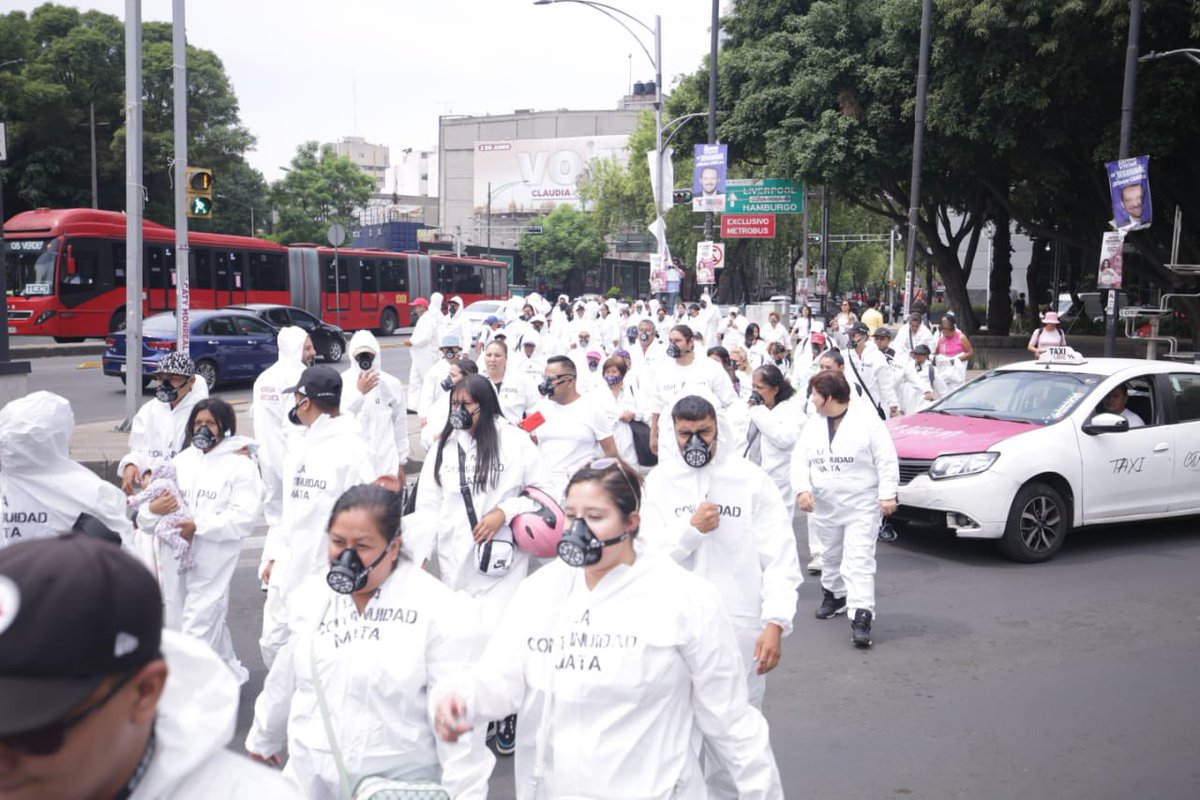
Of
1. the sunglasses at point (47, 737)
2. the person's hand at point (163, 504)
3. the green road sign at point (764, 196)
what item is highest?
the green road sign at point (764, 196)

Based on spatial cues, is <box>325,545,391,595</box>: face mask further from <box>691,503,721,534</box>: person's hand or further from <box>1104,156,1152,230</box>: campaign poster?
<box>1104,156,1152,230</box>: campaign poster

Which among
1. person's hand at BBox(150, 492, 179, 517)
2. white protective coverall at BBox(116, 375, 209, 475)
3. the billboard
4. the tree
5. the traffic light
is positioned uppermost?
the billboard

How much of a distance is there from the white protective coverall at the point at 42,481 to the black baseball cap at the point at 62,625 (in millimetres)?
3495

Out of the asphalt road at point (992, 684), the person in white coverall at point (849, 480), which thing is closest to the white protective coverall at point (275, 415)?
the asphalt road at point (992, 684)

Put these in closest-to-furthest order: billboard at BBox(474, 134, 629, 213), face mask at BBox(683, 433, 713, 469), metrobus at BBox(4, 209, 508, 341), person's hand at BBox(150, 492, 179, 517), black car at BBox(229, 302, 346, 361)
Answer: face mask at BBox(683, 433, 713, 469) → person's hand at BBox(150, 492, 179, 517) → black car at BBox(229, 302, 346, 361) → metrobus at BBox(4, 209, 508, 341) → billboard at BBox(474, 134, 629, 213)

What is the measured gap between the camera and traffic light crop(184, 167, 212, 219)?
14.3 meters

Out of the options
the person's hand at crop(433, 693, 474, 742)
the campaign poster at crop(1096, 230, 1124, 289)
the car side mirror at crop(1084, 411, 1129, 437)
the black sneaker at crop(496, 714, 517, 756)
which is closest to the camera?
the person's hand at crop(433, 693, 474, 742)

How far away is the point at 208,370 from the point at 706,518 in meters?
18.1

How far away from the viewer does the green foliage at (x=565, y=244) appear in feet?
235

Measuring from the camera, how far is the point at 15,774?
141cm

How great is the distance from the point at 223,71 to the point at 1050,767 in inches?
1965

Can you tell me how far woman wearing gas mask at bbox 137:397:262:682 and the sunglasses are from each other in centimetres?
411

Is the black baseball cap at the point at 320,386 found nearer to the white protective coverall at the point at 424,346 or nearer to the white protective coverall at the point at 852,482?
the white protective coverall at the point at 852,482

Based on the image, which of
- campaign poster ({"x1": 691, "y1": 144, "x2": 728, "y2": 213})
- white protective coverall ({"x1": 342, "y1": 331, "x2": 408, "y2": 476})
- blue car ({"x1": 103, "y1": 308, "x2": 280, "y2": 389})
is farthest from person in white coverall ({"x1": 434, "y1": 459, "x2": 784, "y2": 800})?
campaign poster ({"x1": 691, "y1": 144, "x2": 728, "y2": 213})
